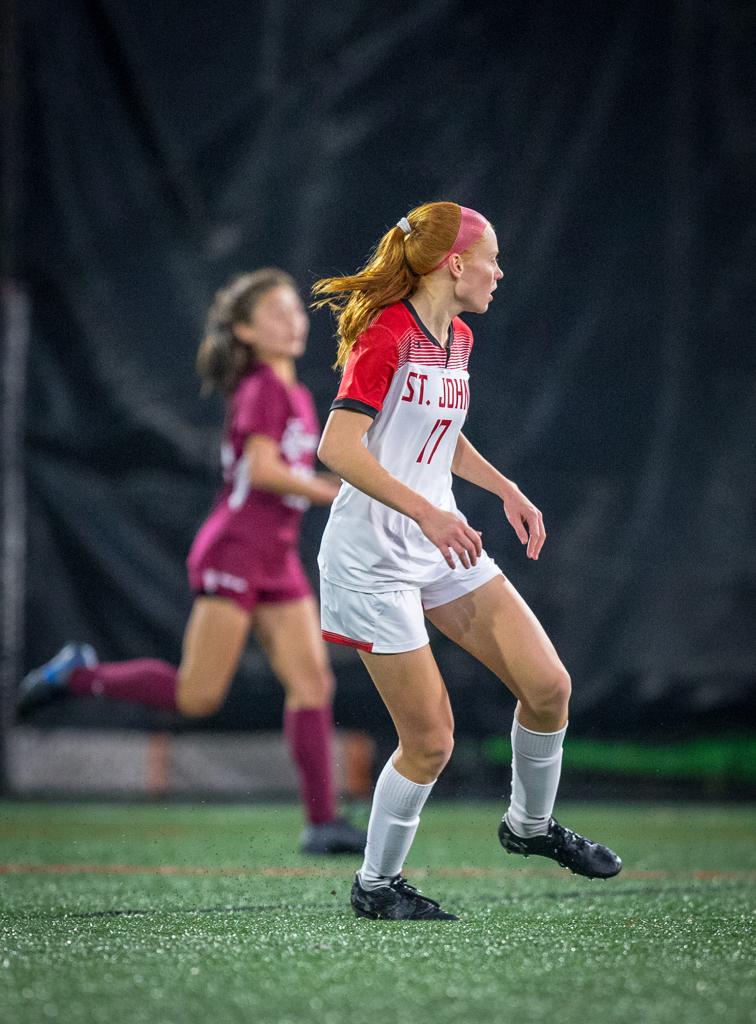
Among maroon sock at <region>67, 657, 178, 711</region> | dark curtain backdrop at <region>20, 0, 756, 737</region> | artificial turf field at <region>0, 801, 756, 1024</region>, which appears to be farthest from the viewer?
dark curtain backdrop at <region>20, 0, 756, 737</region>

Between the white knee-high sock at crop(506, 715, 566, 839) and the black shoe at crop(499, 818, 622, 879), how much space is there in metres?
0.02

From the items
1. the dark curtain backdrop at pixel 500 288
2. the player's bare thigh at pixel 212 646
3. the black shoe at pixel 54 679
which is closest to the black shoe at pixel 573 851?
the player's bare thigh at pixel 212 646

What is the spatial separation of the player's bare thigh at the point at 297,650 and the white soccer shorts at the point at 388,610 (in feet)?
5.71

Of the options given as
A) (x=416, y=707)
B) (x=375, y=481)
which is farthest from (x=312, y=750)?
(x=375, y=481)

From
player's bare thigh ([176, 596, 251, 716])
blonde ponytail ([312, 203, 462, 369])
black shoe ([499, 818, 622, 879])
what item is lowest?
black shoe ([499, 818, 622, 879])

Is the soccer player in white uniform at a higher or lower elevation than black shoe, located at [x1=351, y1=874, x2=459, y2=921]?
higher

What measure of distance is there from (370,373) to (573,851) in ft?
→ 3.76

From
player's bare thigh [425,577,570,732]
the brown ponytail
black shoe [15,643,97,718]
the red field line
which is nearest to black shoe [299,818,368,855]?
the red field line

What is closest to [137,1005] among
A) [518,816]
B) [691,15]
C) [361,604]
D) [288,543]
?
[361,604]

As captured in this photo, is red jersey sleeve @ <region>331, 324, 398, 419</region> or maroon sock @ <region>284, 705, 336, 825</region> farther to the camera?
maroon sock @ <region>284, 705, 336, 825</region>

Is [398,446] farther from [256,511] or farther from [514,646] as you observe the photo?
[256,511]

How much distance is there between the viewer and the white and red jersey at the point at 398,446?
3076 millimetres

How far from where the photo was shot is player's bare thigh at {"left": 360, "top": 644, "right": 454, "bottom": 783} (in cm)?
307

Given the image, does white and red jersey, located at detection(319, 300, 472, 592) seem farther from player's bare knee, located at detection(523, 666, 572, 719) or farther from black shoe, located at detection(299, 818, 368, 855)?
black shoe, located at detection(299, 818, 368, 855)
